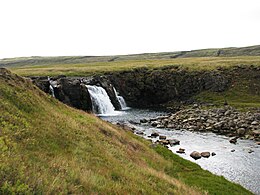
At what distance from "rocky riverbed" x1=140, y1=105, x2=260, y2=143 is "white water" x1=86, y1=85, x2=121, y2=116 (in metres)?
16.3

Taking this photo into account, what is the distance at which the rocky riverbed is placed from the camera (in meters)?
50.1

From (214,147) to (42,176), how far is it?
3487cm

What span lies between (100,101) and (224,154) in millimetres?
43569

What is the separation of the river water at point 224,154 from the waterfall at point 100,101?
2100 centimetres

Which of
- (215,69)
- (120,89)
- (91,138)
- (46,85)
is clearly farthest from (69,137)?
(215,69)

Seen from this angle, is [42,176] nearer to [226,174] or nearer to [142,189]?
[142,189]

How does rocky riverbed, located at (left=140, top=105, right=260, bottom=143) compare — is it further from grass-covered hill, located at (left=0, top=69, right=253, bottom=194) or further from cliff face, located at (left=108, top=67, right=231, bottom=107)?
grass-covered hill, located at (left=0, top=69, right=253, bottom=194)

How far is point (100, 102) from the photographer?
251 ft

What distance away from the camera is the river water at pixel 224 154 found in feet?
99.3

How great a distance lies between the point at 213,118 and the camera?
197ft

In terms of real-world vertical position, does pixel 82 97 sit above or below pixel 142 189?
below

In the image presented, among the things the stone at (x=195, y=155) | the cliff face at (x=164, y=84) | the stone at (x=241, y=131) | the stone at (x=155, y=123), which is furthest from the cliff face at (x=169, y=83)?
the stone at (x=195, y=155)

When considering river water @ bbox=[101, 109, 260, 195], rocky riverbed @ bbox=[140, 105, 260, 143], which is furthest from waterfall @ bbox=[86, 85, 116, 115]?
river water @ bbox=[101, 109, 260, 195]

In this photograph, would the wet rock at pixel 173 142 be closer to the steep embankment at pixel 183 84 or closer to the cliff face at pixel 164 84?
the steep embankment at pixel 183 84
